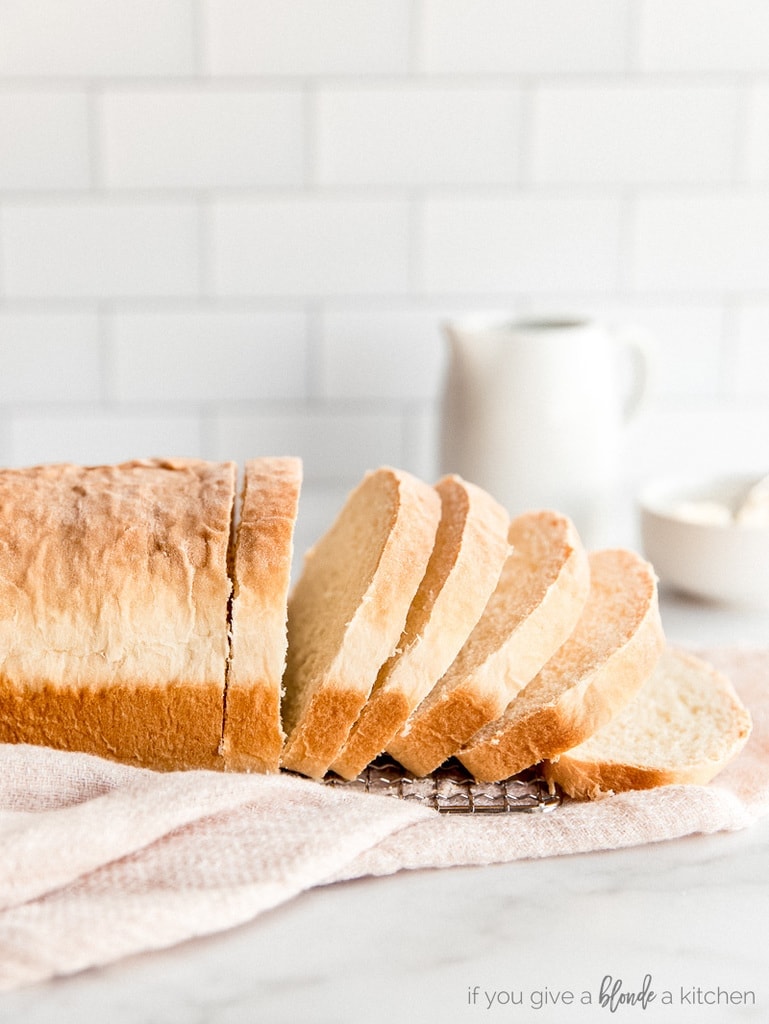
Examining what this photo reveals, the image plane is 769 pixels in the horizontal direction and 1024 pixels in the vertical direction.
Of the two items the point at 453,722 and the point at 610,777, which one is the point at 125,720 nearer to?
the point at 453,722

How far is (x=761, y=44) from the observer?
2.25 meters

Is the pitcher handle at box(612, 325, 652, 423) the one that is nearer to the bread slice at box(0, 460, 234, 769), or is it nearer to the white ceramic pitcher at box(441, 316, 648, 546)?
the white ceramic pitcher at box(441, 316, 648, 546)

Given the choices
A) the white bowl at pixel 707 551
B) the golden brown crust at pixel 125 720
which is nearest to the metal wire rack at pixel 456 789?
the golden brown crust at pixel 125 720

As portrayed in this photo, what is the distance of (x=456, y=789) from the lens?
1348 millimetres

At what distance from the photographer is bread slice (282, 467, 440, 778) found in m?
1.31

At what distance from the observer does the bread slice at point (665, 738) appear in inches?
52.2

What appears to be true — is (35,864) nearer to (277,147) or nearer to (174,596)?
(174,596)

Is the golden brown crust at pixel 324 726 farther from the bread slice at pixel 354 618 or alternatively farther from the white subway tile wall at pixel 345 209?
the white subway tile wall at pixel 345 209

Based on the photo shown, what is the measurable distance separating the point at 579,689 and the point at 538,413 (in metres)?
0.79

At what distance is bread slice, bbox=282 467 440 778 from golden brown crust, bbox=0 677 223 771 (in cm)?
10

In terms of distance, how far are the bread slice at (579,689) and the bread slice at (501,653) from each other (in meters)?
0.03

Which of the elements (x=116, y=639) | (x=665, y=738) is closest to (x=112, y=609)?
(x=116, y=639)

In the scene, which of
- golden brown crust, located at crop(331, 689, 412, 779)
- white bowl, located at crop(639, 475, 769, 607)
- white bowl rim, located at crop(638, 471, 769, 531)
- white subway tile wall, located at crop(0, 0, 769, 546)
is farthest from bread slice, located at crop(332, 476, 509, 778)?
white subway tile wall, located at crop(0, 0, 769, 546)

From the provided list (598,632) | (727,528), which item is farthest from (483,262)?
(598,632)
